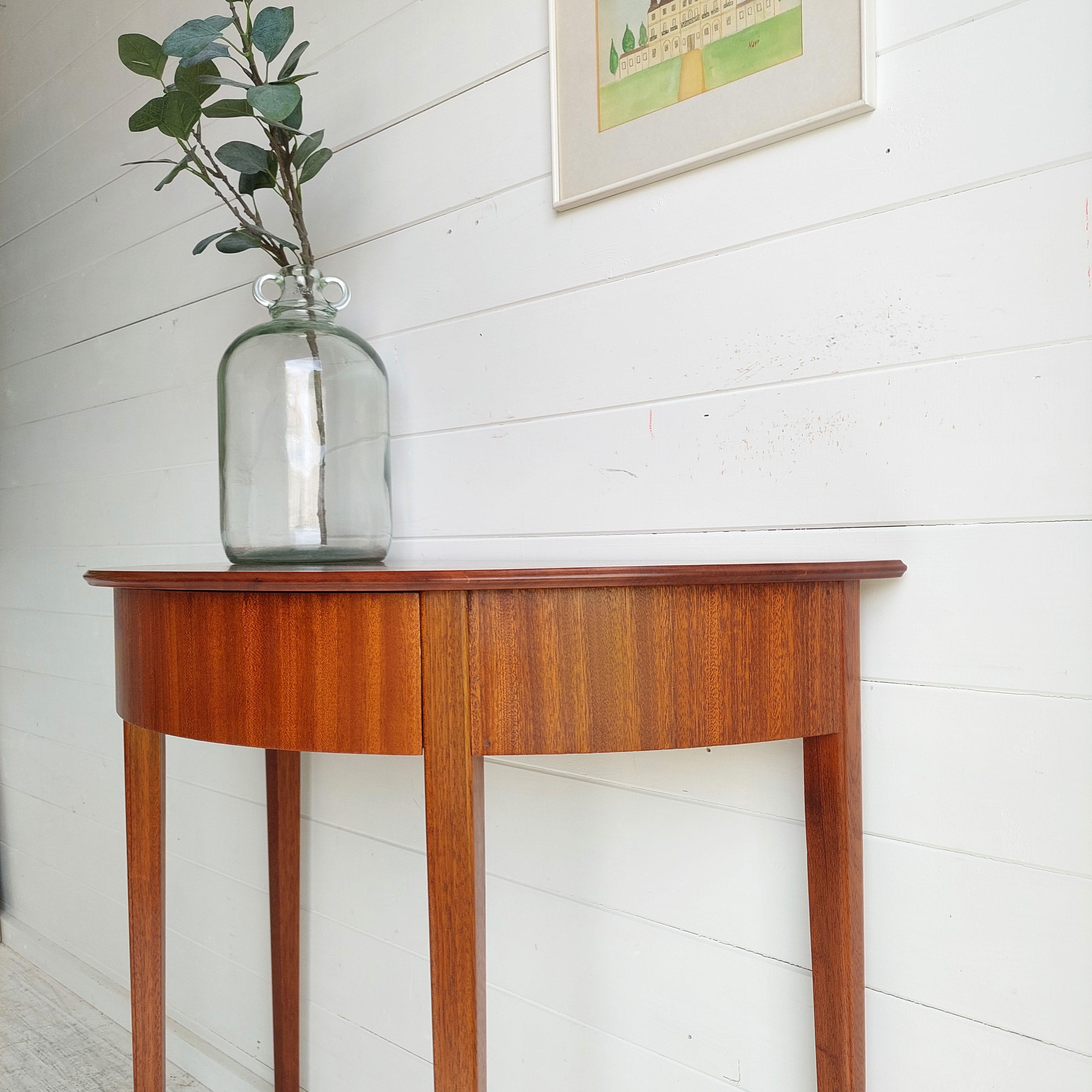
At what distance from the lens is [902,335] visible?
2.80 ft

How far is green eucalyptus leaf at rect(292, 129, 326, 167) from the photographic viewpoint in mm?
1165

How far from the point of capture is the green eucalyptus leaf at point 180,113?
3.75ft

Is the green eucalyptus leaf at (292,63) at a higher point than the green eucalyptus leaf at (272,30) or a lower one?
lower

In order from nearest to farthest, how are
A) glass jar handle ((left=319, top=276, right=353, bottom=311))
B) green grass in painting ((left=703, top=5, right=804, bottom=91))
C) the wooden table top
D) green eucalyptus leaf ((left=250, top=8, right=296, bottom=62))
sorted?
the wooden table top → green grass in painting ((left=703, top=5, right=804, bottom=91)) → green eucalyptus leaf ((left=250, top=8, right=296, bottom=62)) → glass jar handle ((left=319, top=276, right=353, bottom=311))

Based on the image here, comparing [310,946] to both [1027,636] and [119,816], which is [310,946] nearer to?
[119,816]

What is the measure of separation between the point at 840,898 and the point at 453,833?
14.6 inches

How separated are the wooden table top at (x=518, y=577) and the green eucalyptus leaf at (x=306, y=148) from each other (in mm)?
603

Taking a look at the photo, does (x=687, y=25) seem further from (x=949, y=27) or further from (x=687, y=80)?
(x=949, y=27)

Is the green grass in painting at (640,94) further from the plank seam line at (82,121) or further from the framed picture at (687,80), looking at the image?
the plank seam line at (82,121)

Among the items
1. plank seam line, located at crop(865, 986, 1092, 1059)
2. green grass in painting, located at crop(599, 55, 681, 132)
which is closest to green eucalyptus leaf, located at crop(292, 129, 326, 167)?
green grass in painting, located at crop(599, 55, 681, 132)

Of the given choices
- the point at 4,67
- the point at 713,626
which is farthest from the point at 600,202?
the point at 4,67

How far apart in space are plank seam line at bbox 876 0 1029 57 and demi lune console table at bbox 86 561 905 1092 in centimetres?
45

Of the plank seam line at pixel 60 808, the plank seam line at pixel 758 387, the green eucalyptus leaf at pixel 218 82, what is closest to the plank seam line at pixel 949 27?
the plank seam line at pixel 758 387

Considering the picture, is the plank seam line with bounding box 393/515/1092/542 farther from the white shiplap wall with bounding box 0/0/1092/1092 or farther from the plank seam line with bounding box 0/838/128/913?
the plank seam line with bounding box 0/838/128/913
